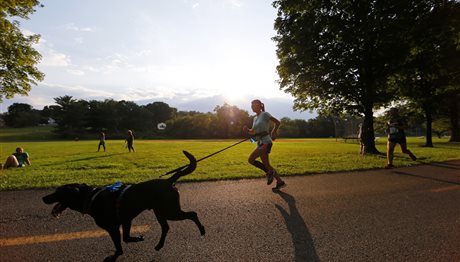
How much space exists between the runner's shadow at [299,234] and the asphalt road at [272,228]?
0.01 m

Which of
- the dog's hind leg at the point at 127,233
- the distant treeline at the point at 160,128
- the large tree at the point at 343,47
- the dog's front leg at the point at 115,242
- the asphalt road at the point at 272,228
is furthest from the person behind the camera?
the distant treeline at the point at 160,128

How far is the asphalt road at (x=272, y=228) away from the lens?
3654 mm

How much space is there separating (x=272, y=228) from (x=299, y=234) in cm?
45

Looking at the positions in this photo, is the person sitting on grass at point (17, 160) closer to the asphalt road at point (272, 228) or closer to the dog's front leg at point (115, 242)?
the asphalt road at point (272, 228)

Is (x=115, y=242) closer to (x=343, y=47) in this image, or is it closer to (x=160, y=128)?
(x=343, y=47)

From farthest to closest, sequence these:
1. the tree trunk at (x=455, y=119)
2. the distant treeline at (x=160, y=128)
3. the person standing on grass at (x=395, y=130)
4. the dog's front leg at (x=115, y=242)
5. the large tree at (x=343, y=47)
Result: the distant treeline at (x=160, y=128), the tree trunk at (x=455, y=119), the large tree at (x=343, y=47), the person standing on grass at (x=395, y=130), the dog's front leg at (x=115, y=242)

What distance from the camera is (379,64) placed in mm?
A: 18500

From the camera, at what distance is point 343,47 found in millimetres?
18375

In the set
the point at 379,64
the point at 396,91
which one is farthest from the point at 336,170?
the point at 396,91

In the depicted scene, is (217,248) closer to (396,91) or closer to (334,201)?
(334,201)

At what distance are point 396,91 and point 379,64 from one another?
18.8 feet

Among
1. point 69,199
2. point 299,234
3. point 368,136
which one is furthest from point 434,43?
point 69,199

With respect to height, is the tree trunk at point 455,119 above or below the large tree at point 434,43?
below

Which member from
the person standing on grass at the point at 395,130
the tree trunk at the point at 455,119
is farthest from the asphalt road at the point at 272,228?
the tree trunk at the point at 455,119
